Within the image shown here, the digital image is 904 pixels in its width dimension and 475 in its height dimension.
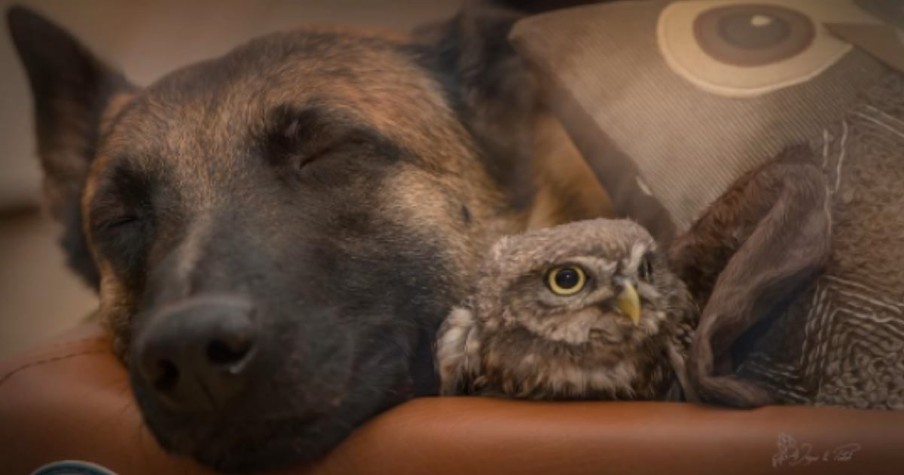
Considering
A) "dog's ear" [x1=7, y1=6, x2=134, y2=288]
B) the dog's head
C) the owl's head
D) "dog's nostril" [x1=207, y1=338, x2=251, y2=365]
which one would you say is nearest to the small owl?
the owl's head

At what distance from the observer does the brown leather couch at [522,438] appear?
2.71ft

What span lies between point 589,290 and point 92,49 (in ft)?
2.50

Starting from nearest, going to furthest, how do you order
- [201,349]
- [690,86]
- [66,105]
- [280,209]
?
[201,349]
[280,209]
[690,86]
[66,105]

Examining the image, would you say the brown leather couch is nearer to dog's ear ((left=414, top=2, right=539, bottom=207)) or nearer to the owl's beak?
the owl's beak

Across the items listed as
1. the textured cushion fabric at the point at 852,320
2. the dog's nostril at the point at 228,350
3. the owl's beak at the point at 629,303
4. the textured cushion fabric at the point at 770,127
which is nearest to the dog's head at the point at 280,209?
the dog's nostril at the point at 228,350

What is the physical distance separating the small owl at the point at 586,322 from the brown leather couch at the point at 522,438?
0.04m

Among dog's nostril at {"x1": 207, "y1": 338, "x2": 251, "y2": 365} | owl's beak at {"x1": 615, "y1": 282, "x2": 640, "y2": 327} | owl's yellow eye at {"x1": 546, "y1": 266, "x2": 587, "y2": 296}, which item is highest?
dog's nostril at {"x1": 207, "y1": 338, "x2": 251, "y2": 365}

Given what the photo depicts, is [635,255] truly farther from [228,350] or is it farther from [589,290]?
[228,350]

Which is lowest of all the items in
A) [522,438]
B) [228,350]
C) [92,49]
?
[522,438]

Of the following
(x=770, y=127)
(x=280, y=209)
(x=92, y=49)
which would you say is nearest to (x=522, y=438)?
(x=280, y=209)

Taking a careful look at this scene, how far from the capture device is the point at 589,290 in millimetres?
960

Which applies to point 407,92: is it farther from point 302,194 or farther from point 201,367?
point 201,367

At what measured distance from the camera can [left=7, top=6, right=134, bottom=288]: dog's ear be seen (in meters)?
1.29

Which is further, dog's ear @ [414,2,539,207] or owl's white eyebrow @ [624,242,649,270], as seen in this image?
dog's ear @ [414,2,539,207]
